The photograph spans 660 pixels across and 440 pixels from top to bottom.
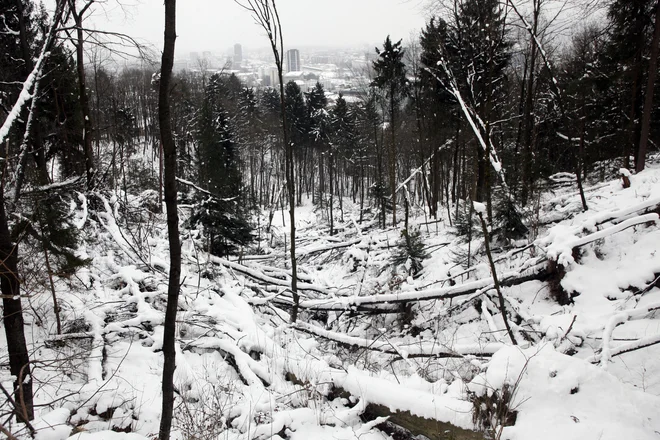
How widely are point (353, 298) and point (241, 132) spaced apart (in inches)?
1320

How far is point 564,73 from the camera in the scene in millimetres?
22062

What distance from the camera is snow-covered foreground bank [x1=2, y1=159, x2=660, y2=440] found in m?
2.96

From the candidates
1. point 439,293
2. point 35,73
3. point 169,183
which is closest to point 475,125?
point 439,293

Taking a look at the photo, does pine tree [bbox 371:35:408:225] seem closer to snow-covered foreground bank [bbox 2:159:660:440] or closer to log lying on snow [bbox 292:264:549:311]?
log lying on snow [bbox 292:264:549:311]

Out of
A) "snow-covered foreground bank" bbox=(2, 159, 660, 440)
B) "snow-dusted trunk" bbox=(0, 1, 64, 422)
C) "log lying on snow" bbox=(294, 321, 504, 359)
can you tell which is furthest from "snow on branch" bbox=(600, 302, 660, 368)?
"snow-dusted trunk" bbox=(0, 1, 64, 422)

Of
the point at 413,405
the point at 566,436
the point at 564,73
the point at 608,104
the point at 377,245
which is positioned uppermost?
the point at 564,73

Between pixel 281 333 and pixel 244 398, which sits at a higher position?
pixel 244 398

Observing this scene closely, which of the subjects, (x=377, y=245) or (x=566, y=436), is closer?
(x=566, y=436)

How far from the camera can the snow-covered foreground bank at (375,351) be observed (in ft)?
9.71

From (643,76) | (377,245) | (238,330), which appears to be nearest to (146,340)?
(238,330)

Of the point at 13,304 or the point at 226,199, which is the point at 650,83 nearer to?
the point at 226,199

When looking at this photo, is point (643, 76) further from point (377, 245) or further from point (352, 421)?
point (352, 421)

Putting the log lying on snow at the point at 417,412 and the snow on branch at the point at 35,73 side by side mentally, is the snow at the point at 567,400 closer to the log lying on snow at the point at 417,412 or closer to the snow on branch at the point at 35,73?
the log lying on snow at the point at 417,412

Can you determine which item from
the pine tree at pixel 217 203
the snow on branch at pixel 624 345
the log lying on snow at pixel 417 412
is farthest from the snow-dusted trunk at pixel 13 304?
the pine tree at pixel 217 203
